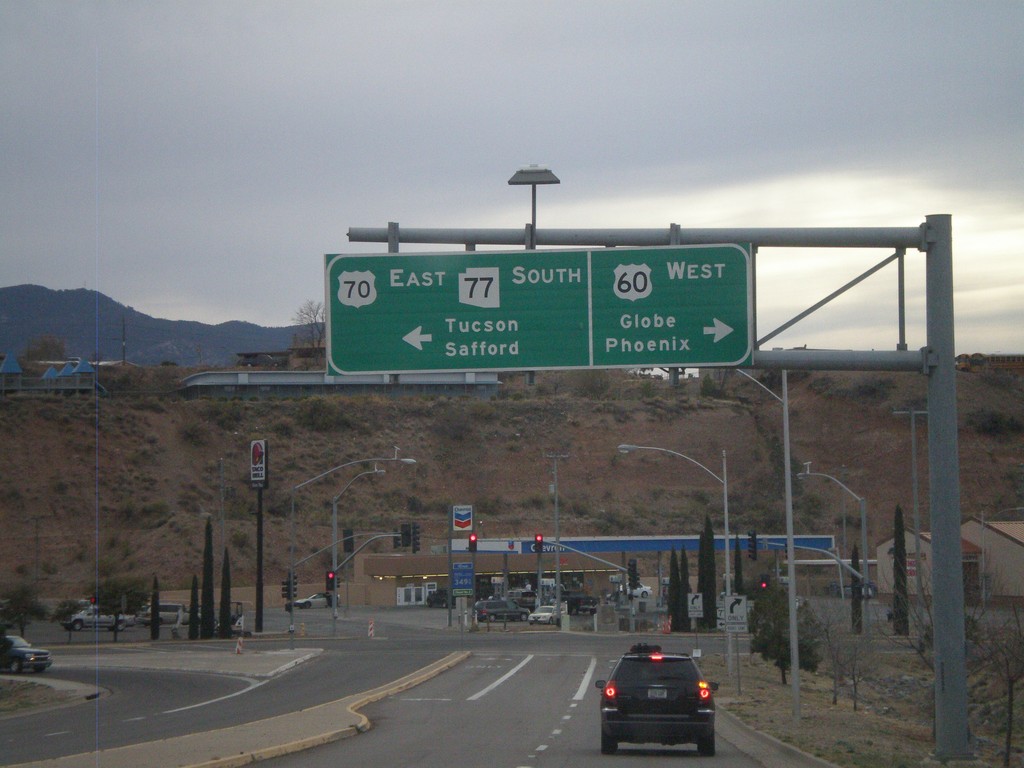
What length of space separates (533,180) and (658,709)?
9.02 meters

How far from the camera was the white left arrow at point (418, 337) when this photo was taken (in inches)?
545

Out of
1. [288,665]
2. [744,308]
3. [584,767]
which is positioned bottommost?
[288,665]

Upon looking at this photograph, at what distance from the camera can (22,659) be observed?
41469mm

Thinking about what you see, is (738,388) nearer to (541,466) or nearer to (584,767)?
(541,466)

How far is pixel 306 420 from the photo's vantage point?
120250mm

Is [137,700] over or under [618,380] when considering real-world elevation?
under

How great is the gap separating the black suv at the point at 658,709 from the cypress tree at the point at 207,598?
153 ft

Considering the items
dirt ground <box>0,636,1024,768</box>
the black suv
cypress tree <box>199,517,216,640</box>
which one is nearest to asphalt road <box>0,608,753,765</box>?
the black suv

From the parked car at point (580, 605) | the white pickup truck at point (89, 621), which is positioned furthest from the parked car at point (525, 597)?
the white pickup truck at point (89, 621)

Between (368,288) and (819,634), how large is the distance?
2461cm

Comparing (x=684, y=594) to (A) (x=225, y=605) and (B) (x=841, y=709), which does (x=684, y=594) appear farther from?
(B) (x=841, y=709)

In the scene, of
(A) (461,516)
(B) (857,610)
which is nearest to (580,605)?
(A) (461,516)

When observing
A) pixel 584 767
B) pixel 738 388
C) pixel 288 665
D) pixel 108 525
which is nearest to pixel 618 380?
pixel 738 388

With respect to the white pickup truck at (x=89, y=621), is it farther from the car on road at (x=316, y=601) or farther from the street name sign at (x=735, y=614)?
the street name sign at (x=735, y=614)
